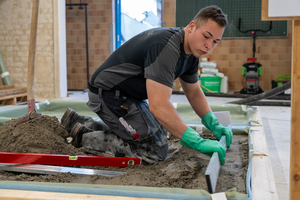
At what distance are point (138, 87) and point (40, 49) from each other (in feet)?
13.2

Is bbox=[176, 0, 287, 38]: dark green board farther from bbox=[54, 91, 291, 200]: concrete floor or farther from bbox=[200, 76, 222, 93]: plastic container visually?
bbox=[54, 91, 291, 200]: concrete floor

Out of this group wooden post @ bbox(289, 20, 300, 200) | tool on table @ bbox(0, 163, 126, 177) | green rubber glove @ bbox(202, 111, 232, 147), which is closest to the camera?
wooden post @ bbox(289, 20, 300, 200)

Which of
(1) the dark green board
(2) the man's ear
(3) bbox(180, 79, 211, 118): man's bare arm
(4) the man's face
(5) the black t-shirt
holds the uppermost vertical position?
(1) the dark green board

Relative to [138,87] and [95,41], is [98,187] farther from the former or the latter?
[95,41]

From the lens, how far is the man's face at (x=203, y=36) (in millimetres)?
1427

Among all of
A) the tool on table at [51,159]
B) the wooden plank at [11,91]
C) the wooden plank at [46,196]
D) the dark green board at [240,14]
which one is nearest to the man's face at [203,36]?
the tool on table at [51,159]

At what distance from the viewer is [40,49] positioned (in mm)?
5109

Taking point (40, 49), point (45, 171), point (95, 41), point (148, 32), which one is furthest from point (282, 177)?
point (95, 41)

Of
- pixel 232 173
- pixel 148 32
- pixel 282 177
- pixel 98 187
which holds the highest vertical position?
pixel 148 32

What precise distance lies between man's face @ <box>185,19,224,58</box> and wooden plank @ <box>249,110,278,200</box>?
64 centimetres

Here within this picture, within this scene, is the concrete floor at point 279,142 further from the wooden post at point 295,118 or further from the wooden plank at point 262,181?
the wooden post at point 295,118

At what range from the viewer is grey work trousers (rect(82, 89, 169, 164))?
5.51 ft

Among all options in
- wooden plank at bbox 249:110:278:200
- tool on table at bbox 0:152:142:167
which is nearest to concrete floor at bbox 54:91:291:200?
wooden plank at bbox 249:110:278:200

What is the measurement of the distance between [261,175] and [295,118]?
1.33 ft
